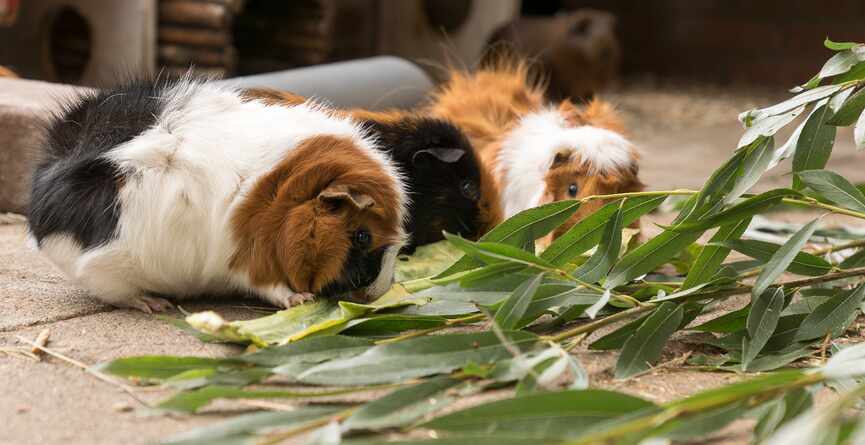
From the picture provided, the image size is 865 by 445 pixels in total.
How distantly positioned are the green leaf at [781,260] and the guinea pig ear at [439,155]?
986 mm

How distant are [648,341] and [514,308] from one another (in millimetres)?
242

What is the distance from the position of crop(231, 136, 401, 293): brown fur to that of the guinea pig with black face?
1.90ft

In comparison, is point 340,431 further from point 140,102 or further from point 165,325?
point 140,102

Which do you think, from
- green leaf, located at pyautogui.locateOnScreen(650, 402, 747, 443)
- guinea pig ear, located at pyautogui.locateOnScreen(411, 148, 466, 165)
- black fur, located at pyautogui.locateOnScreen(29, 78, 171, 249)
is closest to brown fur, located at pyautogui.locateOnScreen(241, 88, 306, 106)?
black fur, located at pyautogui.locateOnScreen(29, 78, 171, 249)

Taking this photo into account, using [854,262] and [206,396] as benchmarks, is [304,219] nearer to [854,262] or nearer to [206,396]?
[206,396]

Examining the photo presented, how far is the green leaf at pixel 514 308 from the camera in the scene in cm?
156

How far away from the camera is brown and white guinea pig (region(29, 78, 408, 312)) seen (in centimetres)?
186

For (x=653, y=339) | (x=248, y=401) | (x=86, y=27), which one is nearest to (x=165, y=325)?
(x=248, y=401)

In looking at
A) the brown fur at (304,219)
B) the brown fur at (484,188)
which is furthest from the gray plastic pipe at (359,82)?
the brown fur at (304,219)

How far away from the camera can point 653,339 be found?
1.64 metres

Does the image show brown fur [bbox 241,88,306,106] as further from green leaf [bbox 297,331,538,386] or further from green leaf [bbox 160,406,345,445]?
green leaf [bbox 160,406,345,445]

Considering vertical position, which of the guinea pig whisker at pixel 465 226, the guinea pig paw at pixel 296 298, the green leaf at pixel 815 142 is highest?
the green leaf at pixel 815 142

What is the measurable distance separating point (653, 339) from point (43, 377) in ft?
3.11

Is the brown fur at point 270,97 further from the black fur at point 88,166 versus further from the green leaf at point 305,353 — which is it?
the green leaf at point 305,353
